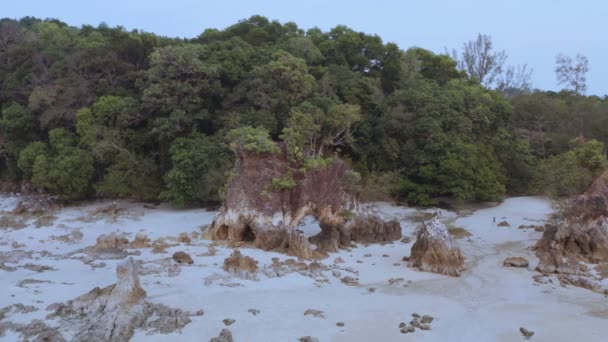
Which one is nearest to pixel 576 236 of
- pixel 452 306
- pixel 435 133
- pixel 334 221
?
pixel 452 306

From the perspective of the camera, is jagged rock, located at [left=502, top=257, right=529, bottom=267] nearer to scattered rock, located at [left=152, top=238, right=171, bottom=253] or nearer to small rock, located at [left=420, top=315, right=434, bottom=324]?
small rock, located at [left=420, top=315, right=434, bottom=324]

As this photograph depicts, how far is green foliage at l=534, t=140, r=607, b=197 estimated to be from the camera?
1878 cm

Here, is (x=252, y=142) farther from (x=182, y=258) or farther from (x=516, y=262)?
(x=516, y=262)

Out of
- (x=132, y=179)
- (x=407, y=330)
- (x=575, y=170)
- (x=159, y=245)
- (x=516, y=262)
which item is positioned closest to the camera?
(x=407, y=330)

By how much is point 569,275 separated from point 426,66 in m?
21.4

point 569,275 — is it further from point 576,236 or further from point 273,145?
point 273,145

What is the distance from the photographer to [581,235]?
14906mm

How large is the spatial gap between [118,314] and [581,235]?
13.8m

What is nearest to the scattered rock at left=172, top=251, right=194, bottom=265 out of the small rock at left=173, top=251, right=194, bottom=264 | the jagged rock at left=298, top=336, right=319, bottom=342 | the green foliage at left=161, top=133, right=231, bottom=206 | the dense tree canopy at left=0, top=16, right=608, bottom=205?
the small rock at left=173, top=251, right=194, bottom=264

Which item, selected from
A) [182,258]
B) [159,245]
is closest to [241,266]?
[182,258]

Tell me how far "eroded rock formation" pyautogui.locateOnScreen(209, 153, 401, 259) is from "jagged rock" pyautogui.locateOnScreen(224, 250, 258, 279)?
2368 mm

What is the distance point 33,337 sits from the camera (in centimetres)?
880

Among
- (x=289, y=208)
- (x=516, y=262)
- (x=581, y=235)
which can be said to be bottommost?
(x=516, y=262)

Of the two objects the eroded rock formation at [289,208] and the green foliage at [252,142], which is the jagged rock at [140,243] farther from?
the green foliage at [252,142]
